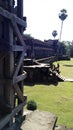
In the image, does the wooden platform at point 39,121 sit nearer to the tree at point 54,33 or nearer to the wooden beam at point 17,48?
the wooden beam at point 17,48

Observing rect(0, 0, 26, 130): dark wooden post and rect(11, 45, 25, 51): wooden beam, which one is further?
rect(11, 45, 25, 51): wooden beam

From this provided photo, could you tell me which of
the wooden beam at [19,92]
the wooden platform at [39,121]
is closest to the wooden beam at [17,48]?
the wooden beam at [19,92]

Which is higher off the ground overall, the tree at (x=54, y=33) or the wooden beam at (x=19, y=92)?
the tree at (x=54, y=33)

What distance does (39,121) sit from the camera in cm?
920

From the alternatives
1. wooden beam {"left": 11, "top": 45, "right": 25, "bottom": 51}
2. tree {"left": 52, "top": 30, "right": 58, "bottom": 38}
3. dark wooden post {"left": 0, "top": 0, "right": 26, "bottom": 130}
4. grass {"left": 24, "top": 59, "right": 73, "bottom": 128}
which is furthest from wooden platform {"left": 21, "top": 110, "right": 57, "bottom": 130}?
tree {"left": 52, "top": 30, "right": 58, "bottom": 38}

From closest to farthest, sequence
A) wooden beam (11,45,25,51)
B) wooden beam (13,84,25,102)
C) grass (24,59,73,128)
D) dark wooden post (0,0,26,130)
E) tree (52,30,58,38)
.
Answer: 1. dark wooden post (0,0,26,130)
2. wooden beam (11,45,25,51)
3. wooden beam (13,84,25,102)
4. grass (24,59,73,128)
5. tree (52,30,58,38)

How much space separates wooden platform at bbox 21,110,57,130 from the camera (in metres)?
8.61

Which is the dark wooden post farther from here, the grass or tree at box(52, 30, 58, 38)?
tree at box(52, 30, 58, 38)

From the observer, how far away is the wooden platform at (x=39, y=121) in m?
8.61

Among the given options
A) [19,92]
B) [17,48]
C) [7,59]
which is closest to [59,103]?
[19,92]

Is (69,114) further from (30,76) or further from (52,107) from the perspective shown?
(30,76)

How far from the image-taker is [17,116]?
Result: 8812 mm

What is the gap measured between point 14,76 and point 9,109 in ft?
2.96

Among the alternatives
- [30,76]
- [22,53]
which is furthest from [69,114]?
[30,76]
